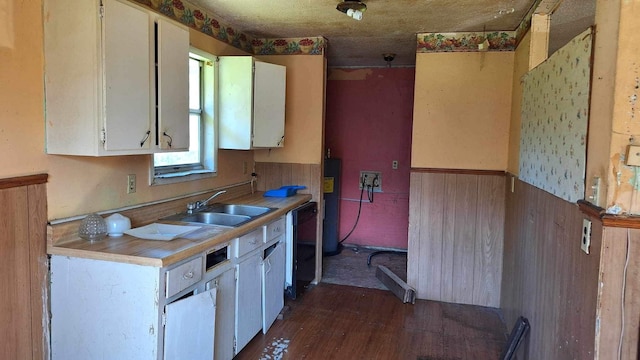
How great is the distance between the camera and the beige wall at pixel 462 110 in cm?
373

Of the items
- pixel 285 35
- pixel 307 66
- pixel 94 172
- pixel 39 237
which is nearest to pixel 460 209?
pixel 307 66

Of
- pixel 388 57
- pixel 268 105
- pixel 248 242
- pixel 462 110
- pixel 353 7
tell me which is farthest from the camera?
pixel 388 57

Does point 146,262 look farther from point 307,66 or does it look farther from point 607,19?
point 307,66

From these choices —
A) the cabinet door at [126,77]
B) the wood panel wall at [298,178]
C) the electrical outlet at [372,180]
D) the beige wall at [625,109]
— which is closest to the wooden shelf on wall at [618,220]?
the beige wall at [625,109]

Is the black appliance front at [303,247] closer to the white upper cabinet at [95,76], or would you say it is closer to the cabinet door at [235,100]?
the cabinet door at [235,100]

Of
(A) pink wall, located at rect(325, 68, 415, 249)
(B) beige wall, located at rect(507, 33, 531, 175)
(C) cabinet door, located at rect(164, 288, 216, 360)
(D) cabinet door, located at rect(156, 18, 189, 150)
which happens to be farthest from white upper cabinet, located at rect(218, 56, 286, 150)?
(A) pink wall, located at rect(325, 68, 415, 249)

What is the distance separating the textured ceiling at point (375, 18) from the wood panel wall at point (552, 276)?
1.26 metres

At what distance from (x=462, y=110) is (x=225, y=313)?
2.58 metres

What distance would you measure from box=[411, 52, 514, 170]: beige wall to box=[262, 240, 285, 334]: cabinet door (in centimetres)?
151

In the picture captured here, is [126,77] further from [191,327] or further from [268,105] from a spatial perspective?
[268,105]

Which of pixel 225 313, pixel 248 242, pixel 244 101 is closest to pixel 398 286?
pixel 248 242

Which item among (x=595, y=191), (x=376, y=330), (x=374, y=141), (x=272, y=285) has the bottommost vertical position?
(x=376, y=330)

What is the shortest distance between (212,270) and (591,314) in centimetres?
174

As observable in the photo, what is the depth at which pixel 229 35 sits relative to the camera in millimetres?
3717
